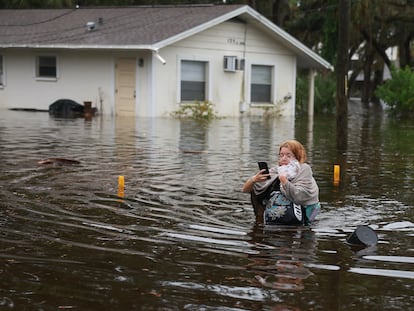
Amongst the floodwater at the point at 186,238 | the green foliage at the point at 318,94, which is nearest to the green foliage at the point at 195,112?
the green foliage at the point at 318,94

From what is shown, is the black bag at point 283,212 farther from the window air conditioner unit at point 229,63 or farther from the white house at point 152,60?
the window air conditioner unit at point 229,63

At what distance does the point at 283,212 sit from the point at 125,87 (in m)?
21.3

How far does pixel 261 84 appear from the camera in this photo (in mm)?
32312

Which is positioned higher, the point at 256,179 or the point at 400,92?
the point at 400,92

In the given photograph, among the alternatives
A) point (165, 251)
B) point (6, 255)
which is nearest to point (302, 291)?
A: point (165, 251)

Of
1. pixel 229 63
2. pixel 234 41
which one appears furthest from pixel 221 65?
pixel 234 41

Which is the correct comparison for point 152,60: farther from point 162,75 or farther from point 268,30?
point 268,30

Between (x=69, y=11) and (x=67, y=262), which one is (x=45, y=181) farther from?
(x=69, y=11)

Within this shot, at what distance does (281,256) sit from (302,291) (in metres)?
1.13

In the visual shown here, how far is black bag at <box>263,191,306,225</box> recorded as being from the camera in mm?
7875

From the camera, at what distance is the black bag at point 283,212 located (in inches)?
310

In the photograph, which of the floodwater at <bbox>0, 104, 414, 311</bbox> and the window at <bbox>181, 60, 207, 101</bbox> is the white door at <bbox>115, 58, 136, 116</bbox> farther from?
the floodwater at <bbox>0, 104, 414, 311</bbox>

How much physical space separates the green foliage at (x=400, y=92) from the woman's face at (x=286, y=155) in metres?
23.6

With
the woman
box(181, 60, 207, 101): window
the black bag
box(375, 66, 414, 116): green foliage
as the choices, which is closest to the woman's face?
the woman
